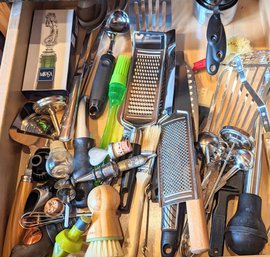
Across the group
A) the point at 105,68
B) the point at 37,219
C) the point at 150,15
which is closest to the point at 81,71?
the point at 105,68

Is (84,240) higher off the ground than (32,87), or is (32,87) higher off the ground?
(32,87)

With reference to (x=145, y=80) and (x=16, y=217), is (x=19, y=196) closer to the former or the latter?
(x=16, y=217)

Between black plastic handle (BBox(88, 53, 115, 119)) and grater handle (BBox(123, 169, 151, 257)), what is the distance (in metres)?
0.16

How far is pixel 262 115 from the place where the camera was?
701mm

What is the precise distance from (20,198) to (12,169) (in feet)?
0.21

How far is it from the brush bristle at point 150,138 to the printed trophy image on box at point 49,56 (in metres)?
0.21

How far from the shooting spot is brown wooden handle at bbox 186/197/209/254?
57 centimetres

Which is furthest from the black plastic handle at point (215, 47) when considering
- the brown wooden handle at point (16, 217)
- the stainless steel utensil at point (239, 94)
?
the brown wooden handle at point (16, 217)

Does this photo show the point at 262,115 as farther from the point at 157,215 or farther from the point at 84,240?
the point at 84,240

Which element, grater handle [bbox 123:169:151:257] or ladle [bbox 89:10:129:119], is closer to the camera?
grater handle [bbox 123:169:151:257]

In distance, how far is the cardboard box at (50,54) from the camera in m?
0.77

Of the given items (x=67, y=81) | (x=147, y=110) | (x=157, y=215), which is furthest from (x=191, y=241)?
(x=67, y=81)

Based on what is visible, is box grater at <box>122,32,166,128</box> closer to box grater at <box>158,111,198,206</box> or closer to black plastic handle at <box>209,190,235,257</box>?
box grater at <box>158,111,198,206</box>

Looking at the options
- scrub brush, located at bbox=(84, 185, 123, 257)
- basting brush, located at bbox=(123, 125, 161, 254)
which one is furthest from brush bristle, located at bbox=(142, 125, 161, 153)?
scrub brush, located at bbox=(84, 185, 123, 257)
